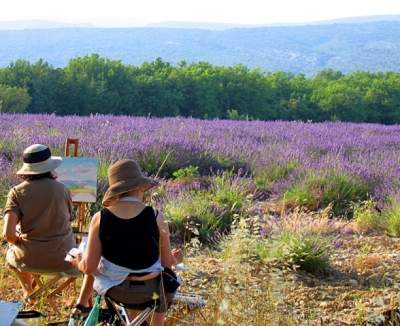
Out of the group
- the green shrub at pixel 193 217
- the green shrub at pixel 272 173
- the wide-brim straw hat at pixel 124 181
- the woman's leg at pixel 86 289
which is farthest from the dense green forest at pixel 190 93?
the wide-brim straw hat at pixel 124 181

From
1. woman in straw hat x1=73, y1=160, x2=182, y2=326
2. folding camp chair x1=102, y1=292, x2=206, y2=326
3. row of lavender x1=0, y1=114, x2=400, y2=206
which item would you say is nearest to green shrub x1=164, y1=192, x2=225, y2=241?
row of lavender x1=0, y1=114, x2=400, y2=206

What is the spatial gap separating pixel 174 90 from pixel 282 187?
23059 millimetres

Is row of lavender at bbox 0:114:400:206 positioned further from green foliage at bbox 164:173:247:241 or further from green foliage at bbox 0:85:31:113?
green foliage at bbox 0:85:31:113

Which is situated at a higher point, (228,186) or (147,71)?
(228,186)

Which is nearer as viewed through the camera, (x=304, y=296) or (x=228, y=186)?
(x=304, y=296)

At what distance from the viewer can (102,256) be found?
12.3ft

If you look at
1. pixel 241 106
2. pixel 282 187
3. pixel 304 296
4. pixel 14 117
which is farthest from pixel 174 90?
pixel 304 296

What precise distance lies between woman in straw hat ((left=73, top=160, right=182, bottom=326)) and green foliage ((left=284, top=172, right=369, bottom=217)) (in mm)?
4420

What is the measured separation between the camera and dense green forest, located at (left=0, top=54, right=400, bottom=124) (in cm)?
2859

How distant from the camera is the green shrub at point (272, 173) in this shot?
9.31 meters

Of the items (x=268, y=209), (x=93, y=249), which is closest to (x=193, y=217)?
(x=268, y=209)

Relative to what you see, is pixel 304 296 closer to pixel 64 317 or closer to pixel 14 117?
pixel 64 317

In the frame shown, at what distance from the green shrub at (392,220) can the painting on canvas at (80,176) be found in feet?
9.84

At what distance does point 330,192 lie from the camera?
839 cm
